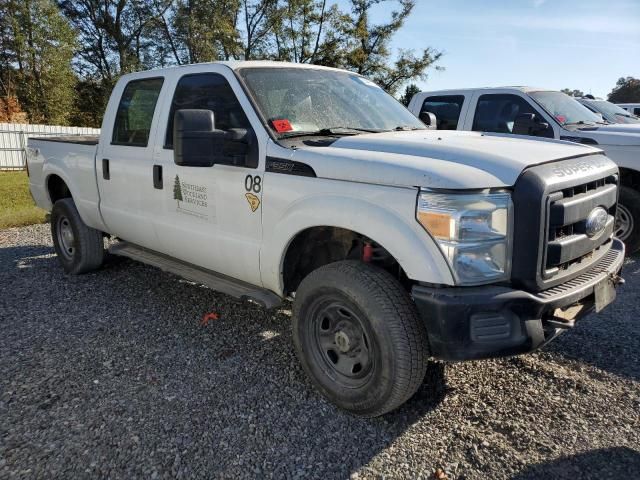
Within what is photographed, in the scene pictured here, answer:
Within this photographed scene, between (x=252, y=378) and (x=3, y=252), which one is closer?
(x=252, y=378)

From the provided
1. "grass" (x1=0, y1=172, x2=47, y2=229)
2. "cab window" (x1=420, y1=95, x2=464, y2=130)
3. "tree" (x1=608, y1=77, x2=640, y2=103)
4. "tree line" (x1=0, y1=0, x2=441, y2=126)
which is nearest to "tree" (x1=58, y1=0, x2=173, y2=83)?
"tree line" (x1=0, y1=0, x2=441, y2=126)

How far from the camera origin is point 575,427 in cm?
290

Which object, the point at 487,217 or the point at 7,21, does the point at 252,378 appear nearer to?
the point at 487,217

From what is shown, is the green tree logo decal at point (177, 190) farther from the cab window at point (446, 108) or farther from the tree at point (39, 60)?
the tree at point (39, 60)

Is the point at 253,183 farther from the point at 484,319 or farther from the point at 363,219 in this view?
the point at 484,319

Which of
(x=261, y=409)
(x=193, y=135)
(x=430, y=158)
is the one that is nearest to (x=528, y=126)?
(x=430, y=158)

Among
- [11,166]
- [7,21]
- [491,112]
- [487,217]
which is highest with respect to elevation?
[7,21]

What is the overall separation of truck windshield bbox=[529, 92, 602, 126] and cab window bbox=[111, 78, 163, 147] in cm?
518

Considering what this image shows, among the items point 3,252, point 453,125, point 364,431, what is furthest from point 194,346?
point 453,125

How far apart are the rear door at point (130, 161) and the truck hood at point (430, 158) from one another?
→ 66.5 inches

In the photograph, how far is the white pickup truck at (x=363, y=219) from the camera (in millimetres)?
2502

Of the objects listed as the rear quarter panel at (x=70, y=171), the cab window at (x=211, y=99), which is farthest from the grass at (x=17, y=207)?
the cab window at (x=211, y=99)

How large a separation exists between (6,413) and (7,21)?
3204 cm

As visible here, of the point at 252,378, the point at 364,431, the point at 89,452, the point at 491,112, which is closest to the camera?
the point at 89,452
